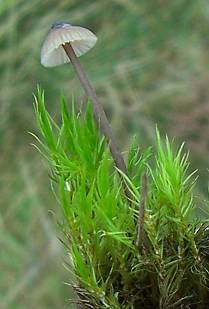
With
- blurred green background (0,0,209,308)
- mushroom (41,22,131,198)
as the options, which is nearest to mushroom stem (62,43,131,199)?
mushroom (41,22,131,198)

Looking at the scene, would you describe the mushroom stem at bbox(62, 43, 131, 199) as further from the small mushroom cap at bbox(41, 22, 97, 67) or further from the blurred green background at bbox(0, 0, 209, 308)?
the blurred green background at bbox(0, 0, 209, 308)

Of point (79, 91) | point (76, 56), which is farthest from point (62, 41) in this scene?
point (79, 91)

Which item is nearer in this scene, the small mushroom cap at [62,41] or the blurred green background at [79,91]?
the small mushroom cap at [62,41]

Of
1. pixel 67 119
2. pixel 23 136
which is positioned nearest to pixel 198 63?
pixel 23 136

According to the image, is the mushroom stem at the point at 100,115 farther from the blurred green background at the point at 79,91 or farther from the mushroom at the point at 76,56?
the blurred green background at the point at 79,91

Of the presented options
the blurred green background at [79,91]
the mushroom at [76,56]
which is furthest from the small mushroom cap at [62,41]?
the blurred green background at [79,91]

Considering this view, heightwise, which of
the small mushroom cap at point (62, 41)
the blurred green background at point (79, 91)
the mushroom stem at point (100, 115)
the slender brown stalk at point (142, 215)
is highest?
the blurred green background at point (79, 91)

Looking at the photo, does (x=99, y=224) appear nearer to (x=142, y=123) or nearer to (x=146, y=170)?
(x=146, y=170)
